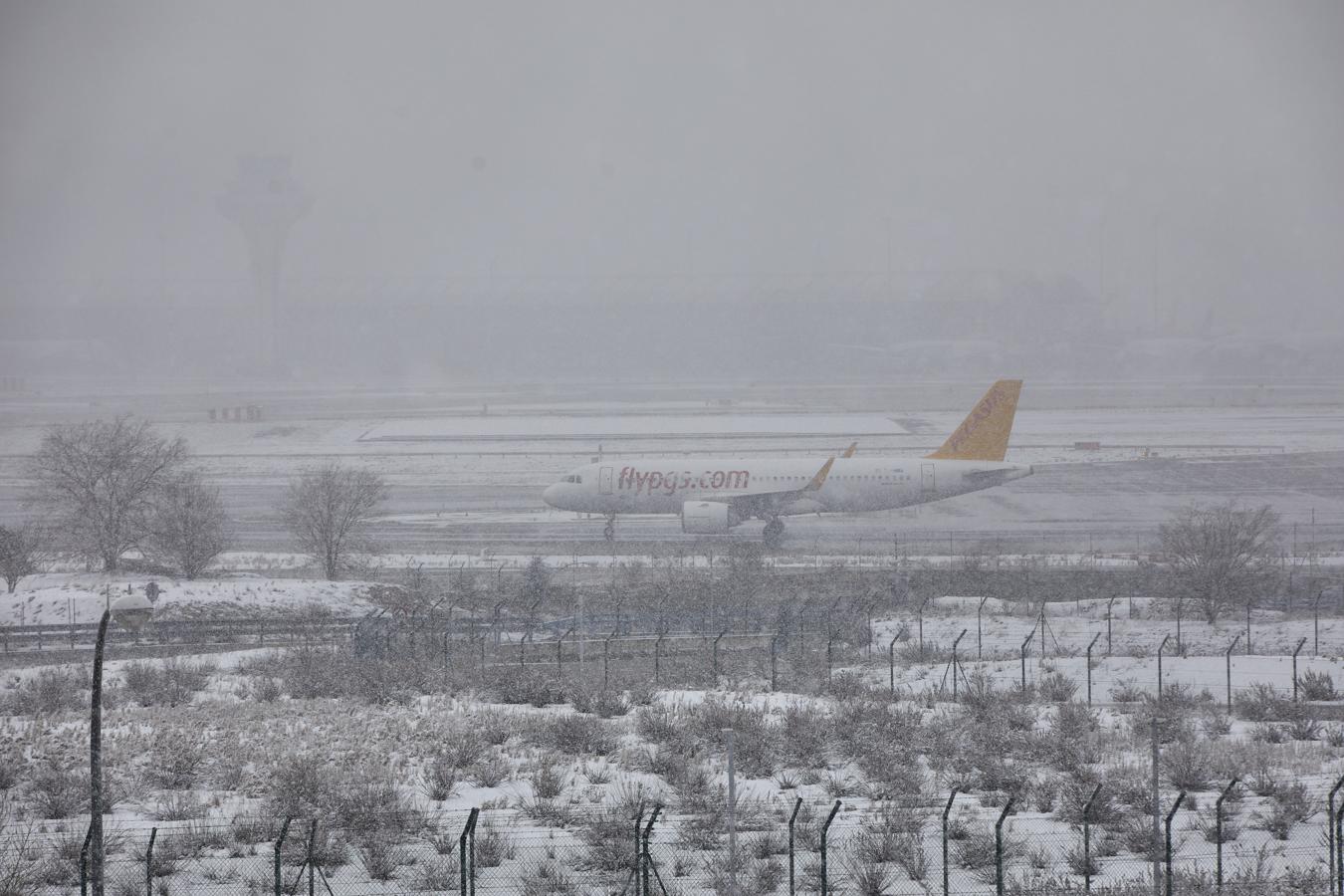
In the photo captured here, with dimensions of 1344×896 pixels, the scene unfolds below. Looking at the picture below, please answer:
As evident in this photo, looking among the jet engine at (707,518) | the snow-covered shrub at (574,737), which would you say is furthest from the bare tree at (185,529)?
the snow-covered shrub at (574,737)

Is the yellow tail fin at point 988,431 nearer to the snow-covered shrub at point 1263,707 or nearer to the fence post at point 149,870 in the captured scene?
the snow-covered shrub at point 1263,707

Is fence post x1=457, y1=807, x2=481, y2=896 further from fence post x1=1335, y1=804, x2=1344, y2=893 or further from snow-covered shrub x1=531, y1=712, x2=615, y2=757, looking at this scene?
fence post x1=1335, y1=804, x2=1344, y2=893

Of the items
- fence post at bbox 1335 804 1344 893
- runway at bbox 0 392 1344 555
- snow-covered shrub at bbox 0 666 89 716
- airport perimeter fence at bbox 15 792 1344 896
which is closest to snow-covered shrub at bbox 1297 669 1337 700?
airport perimeter fence at bbox 15 792 1344 896

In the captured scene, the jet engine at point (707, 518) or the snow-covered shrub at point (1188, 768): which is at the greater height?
the jet engine at point (707, 518)

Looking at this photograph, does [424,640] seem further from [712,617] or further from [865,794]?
[865,794]

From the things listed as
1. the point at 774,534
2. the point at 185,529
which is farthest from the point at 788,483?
the point at 185,529

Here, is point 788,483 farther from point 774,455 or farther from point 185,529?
point 774,455
